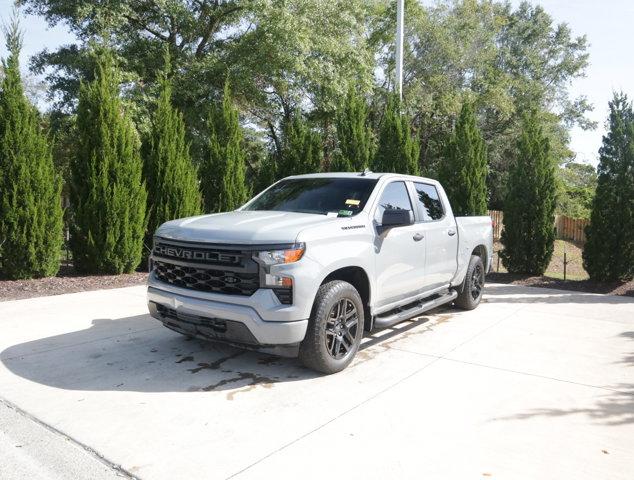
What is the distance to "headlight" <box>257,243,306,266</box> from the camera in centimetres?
404

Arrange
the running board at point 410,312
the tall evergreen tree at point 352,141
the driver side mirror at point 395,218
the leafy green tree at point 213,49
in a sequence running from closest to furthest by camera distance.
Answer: the driver side mirror at point 395,218, the running board at point 410,312, the tall evergreen tree at point 352,141, the leafy green tree at point 213,49

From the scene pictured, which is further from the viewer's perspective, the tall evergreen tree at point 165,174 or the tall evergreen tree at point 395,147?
the tall evergreen tree at point 395,147

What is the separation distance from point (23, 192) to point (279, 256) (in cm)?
645

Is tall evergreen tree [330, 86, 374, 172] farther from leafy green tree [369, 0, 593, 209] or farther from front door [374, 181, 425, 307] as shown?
leafy green tree [369, 0, 593, 209]

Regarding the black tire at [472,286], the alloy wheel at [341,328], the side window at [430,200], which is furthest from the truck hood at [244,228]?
the black tire at [472,286]

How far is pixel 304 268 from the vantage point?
162 inches

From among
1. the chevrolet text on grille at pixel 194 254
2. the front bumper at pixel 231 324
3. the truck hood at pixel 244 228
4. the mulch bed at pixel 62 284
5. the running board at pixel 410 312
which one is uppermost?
the truck hood at pixel 244 228

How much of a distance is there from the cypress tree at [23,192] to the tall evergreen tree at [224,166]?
146 inches

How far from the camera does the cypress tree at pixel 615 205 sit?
9.67 m

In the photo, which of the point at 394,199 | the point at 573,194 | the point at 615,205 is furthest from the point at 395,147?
the point at 573,194

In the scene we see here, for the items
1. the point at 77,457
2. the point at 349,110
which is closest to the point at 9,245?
the point at 77,457

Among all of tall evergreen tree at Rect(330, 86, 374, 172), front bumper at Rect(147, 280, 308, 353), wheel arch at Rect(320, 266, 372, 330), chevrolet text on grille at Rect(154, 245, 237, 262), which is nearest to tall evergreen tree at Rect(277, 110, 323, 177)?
tall evergreen tree at Rect(330, 86, 374, 172)

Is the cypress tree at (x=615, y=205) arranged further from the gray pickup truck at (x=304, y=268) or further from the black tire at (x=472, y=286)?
the gray pickup truck at (x=304, y=268)

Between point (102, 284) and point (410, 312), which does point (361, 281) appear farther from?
point (102, 284)
